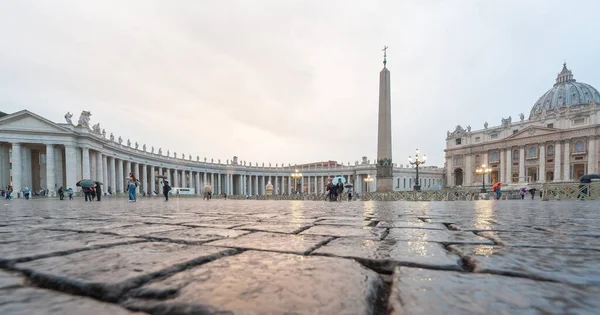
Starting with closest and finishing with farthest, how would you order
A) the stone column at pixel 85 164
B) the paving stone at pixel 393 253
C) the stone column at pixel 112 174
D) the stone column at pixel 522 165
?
the paving stone at pixel 393 253
the stone column at pixel 85 164
the stone column at pixel 112 174
the stone column at pixel 522 165

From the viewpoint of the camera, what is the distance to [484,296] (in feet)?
3.53

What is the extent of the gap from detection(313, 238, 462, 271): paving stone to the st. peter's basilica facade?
185ft

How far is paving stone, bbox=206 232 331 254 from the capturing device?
2074 mm

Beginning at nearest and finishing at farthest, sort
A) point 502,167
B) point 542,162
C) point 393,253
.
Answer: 1. point 393,253
2. point 542,162
3. point 502,167

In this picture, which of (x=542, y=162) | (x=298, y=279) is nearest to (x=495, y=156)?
(x=542, y=162)

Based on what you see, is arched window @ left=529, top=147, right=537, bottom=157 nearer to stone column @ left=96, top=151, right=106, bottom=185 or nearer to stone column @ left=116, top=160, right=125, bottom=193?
stone column @ left=116, top=160, right=125, bottom=193

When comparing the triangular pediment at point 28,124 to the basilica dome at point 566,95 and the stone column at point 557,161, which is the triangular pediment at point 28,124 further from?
the basilica dome at point 566,95

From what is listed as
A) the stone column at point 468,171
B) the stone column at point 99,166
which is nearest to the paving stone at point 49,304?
the stone column at point 99,166

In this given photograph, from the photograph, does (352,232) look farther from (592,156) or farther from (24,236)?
(592,156)

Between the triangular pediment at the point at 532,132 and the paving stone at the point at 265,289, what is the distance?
6404 cm

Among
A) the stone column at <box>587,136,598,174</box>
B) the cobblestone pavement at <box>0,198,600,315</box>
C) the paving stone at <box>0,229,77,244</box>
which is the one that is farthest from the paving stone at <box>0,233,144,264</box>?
the stone column at <box>587,136,598,174</box>

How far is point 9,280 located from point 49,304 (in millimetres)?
516

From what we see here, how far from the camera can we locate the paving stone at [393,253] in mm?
1608

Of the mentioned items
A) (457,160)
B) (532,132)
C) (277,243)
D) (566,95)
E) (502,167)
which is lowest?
(502,167)
